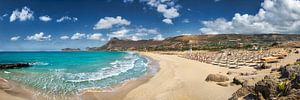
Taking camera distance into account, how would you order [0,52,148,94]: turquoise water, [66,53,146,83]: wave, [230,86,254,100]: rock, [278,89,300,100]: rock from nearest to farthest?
1. [278,89,300,100]: rock
2. [230,86,254,100]: rock
3. [0,52,148,94]: turquoise water
4. [66,53,146,83]: wave

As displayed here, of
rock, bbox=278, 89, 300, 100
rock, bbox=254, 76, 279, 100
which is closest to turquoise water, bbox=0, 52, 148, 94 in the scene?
rock, bbox=254, 76, 279, 100

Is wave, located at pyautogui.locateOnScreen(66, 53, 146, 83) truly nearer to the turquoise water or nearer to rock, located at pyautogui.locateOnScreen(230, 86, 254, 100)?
the turquoise water

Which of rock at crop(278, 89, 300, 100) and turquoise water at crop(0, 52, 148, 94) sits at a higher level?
rock at crop(278, 89, 300, 100)

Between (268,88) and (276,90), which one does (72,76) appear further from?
(276,90)

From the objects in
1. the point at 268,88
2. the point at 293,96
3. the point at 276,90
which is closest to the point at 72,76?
the point at 268,88

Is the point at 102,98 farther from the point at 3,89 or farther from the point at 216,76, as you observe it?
the point at 216,76

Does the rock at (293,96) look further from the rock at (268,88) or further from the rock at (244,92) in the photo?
the rock at (244,92)

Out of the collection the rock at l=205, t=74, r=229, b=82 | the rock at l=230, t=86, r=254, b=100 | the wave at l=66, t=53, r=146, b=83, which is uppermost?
the rock at l=230, t=86, r=254, b=100

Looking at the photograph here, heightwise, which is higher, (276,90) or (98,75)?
(276,90)

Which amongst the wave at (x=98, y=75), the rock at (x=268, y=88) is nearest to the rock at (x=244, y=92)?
the rock at (x=268, y=88)

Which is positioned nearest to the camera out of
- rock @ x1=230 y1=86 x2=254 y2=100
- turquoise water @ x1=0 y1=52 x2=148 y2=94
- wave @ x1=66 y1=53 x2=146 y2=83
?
rock @ x1=230 y1=86 x2=254 y2=100

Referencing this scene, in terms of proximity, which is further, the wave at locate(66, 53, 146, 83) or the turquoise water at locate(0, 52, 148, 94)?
the wave at locate(66, 53, 146, 83)

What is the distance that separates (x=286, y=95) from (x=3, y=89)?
1556 centimetres

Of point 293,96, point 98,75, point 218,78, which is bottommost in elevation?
point 98,75
